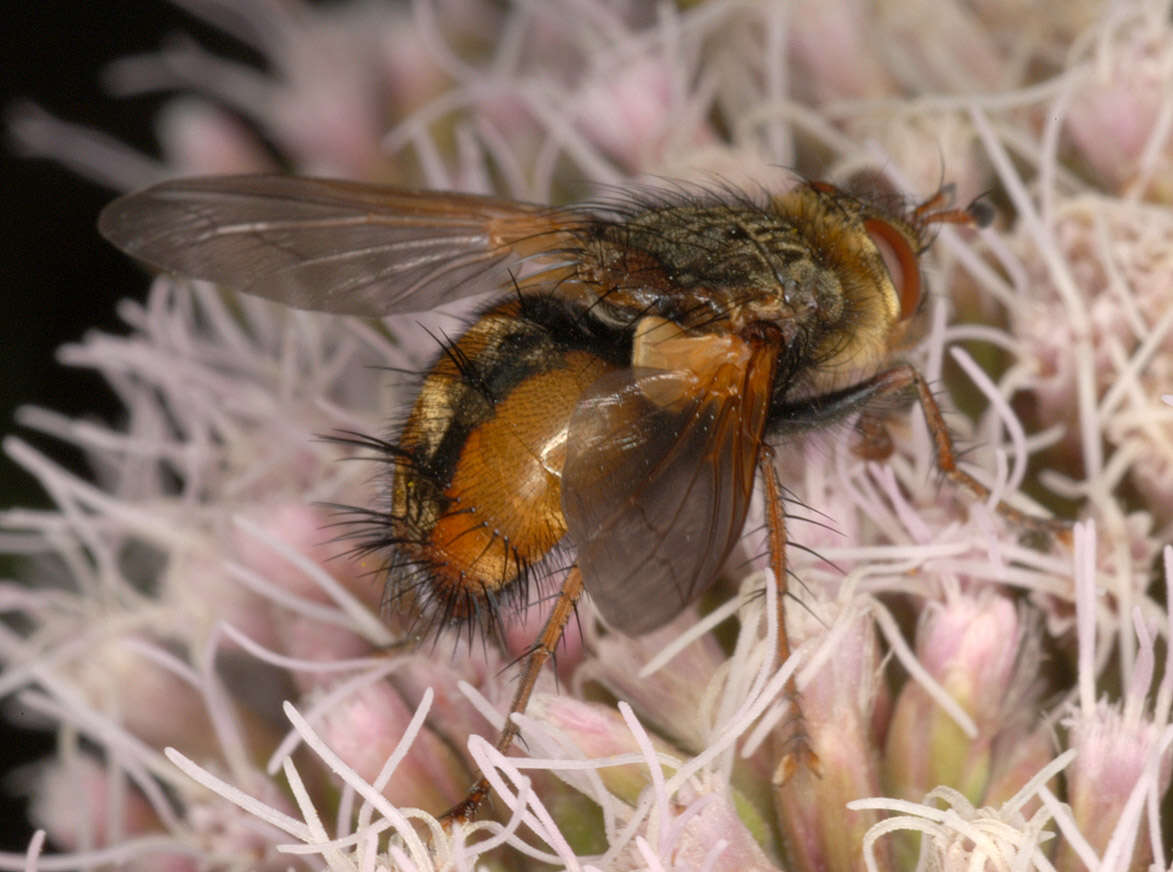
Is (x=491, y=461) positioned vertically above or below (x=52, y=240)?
below

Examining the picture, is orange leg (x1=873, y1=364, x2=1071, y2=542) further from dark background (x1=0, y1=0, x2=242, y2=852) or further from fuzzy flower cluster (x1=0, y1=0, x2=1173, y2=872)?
dark background (x1=0, y1=0, x2=242, y2=852)

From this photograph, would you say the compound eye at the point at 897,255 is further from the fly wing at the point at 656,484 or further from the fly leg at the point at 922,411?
the fly wing at the point at 656,484

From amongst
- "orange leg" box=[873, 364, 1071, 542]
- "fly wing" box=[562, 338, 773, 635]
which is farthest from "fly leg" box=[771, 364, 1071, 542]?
"fly wing" box=[562, 338, 773, 635]

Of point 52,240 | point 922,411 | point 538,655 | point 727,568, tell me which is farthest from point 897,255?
point 52,240

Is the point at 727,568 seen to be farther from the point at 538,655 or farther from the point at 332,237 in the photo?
the point at 332,237

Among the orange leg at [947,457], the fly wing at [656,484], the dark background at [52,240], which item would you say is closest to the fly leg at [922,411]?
the orange leg at [947,457]

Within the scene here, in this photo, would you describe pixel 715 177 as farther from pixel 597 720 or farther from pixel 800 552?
pixel 597 720

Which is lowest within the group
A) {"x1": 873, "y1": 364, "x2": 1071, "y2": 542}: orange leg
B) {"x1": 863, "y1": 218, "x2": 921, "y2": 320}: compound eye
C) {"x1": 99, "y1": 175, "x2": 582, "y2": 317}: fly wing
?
{"x1": 873, "y1": 364, "x2": 1071, "y2": 542}: orange leg

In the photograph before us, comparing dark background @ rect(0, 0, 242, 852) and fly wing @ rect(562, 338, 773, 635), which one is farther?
dark background @ rect(0, 0, 242, 852)
